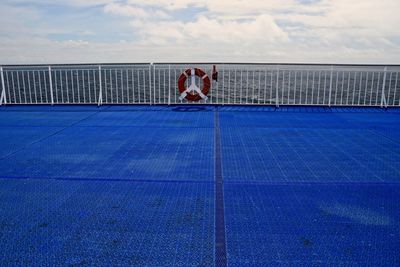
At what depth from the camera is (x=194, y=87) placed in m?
8.70

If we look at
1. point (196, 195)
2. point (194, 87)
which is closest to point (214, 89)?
point (194, 87)

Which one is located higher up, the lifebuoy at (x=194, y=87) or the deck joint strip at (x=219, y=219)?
the lifebuoy at (x=194, y=87)

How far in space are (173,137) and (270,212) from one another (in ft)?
9.74

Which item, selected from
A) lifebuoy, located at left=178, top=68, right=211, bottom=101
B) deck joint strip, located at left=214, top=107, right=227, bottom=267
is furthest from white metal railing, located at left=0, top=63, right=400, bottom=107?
deck joint strip, located at left=214, top=107, right=227, bottom=267

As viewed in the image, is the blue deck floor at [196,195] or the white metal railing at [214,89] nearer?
the blue deck floor at [196,195]

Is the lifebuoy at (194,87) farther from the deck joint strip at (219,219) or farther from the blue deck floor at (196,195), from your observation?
the deck joint strip at (219,219)

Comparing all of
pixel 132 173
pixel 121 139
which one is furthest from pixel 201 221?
pixel 121 139

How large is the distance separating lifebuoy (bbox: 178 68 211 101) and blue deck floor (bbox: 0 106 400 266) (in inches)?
97.1

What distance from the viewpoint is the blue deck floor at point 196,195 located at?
230 centimetres

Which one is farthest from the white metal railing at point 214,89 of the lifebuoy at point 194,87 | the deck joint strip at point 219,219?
the deck joint strip at point 219,219

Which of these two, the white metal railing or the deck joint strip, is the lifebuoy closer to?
the white metal railing

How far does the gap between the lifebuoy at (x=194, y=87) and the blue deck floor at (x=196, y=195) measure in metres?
2.47

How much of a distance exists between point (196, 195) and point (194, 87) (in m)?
5.73

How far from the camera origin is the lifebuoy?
28.3 feet
